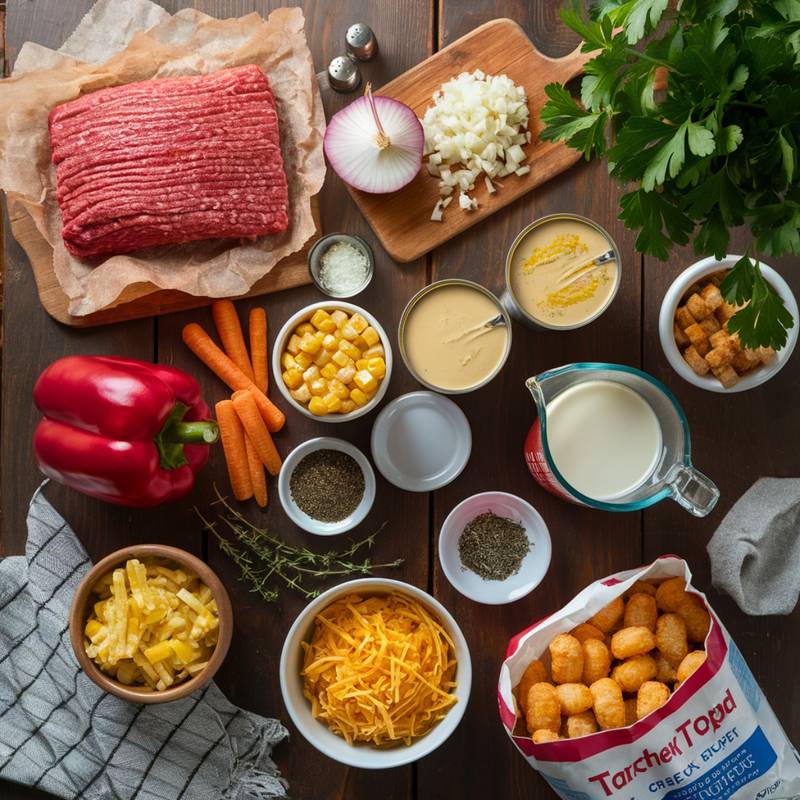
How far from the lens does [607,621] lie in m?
1.85

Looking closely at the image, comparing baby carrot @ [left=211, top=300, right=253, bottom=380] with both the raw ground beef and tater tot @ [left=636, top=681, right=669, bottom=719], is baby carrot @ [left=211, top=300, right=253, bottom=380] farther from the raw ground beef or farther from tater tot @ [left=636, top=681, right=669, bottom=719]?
tater tot @ [left=636, top=681, right=669, bottom=719]

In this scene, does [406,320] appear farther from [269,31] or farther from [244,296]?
[269,31]

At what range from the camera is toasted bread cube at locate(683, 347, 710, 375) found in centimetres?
184

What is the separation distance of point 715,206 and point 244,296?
1.04m

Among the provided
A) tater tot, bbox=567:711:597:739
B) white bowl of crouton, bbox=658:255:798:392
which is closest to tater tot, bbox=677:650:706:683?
tater tot, bbox=567:711:597:739

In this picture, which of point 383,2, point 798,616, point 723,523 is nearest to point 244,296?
point 383,2

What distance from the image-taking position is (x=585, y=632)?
72.6 inches

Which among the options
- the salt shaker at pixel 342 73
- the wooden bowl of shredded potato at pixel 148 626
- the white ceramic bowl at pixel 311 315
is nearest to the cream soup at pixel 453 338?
the white ceramic bowl at pixel 311 315

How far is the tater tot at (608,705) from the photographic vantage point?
1.75 meters

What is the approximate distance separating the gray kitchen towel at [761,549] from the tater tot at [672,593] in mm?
156

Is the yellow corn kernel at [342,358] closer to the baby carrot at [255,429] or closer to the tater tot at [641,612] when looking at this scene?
the baby carrot at [255,429]

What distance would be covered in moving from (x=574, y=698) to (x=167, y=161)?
146cm

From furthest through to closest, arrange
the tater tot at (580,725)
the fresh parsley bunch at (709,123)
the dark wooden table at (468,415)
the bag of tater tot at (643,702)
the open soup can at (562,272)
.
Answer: the dark wooden table at (468,415)
the open soup can at (562,272)
the tater tot at (580,725)
the bag of tater tot at (643,702)
the fresh parsley bunch at (709,123)

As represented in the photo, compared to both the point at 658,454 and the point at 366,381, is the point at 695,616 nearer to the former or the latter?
the point at 658,454
